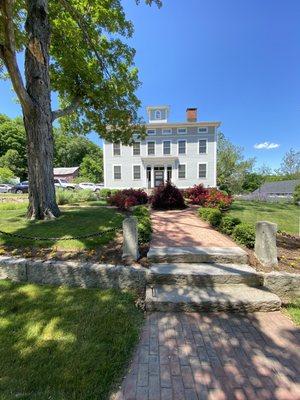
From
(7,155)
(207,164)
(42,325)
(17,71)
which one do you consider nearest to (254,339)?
(42,325)

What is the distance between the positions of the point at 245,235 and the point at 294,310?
2.05 meters

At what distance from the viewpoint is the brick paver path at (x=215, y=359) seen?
2.26m

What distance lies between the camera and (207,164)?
26641 mm

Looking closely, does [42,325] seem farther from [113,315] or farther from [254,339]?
[254,339]

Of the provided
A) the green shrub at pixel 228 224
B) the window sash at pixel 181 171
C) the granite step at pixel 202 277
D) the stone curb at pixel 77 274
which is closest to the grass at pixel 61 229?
the stone curb at pixel 77 274

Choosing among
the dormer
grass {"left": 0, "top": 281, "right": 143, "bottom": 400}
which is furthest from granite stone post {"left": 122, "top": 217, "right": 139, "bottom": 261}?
the dormer

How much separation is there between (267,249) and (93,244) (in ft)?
11.4

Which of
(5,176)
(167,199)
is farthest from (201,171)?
(5,176)

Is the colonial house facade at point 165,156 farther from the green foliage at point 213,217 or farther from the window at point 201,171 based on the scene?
the green foliage at point 213,217

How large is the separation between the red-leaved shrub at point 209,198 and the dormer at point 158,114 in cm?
1478

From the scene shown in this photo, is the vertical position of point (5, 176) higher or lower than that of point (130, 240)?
higher

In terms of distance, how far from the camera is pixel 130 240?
4.55 m

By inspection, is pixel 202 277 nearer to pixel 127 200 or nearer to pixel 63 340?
pixel 63 340

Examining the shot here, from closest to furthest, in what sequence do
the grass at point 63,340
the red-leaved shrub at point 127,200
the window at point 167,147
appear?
the grass at point 63,340, the red-leaved shrub at point 127,200, the window at point 167,147
